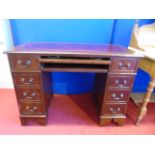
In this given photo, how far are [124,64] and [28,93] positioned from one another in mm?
770

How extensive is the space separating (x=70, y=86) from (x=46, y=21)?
0.77 m

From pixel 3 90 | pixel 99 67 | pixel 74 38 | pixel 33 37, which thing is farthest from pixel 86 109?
pixel 3 90

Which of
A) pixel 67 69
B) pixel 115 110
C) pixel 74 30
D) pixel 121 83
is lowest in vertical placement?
pixel 115 110

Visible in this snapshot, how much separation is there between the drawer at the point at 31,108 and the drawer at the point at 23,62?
32 cm

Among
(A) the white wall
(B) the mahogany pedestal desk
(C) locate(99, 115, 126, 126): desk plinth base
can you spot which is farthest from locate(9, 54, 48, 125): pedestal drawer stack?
(C) locate(99, 115, 126, 126): desk plinth base

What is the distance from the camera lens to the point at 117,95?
1.15 meters

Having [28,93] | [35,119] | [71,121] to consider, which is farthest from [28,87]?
[71,121]

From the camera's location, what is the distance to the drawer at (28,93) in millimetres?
1099

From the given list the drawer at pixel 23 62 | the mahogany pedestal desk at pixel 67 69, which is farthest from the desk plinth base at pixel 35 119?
the drawer at pixel 23 62

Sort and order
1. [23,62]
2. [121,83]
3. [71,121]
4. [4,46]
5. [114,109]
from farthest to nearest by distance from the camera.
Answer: [4,46] < [71,121] < [114,109] < [121,83] < [23,62]

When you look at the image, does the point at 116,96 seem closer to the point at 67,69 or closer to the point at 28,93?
the point at 67,69

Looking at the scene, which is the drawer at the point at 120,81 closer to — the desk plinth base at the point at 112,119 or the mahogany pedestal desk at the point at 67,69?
the mahogany pedestal desk at the point at 67,69

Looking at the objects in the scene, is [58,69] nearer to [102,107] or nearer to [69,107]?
[102,107]

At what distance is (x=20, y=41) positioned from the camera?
4.91 feet
